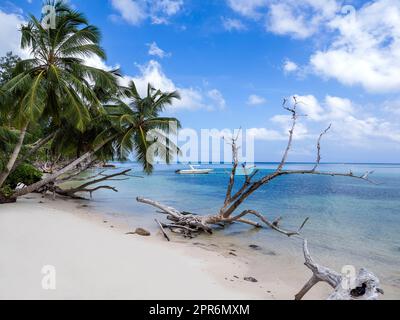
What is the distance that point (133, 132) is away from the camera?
14570mm

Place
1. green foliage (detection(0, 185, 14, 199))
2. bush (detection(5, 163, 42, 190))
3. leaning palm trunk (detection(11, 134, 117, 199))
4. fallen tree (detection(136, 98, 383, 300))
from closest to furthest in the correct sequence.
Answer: fallen tree (detection(136, 98, 383, 300)), green foliage (detection(0, 185, 14, 199)), leaning palm trunk (detection(11, 134, 117, 199)), bush (detection(5, 163, 42, 190))

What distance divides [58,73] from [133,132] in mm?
4297

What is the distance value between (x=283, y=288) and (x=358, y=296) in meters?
2.45

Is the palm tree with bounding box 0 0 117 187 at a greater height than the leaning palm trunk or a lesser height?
greater

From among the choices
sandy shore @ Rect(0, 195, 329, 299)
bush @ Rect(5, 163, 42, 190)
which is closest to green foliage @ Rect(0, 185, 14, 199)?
bush @ Rect(5, 163, 42, 190)

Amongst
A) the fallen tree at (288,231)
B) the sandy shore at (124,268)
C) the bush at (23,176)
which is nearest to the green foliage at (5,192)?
Answer: the bush at (23,176)

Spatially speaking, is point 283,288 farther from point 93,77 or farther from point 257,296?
point 93,77

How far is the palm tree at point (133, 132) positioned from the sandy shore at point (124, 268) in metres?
5.92

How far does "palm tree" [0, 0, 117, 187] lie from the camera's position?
11.2 metres

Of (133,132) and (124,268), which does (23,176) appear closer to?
(133,132)

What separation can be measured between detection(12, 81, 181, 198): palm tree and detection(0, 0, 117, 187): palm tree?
1785mm

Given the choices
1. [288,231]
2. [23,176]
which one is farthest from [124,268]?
[23,176]

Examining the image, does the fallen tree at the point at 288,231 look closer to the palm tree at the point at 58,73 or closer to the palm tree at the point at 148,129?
the palm tree at the point at 148,129

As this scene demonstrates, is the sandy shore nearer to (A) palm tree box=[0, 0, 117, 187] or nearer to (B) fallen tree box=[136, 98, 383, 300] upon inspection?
(B) fallen tree box=[136, 98, 383, 300]
